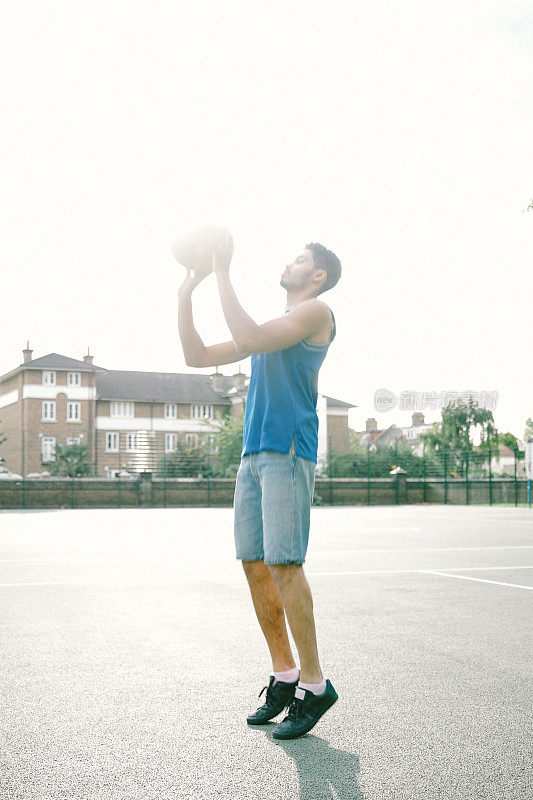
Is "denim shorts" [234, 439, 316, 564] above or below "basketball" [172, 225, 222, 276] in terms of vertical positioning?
below

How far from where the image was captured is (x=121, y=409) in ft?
228

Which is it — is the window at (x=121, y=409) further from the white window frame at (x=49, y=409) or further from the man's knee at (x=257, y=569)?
the man's knee at (x=257, y=569)

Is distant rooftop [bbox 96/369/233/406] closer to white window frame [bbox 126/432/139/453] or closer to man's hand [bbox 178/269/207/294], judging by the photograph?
white window frame [bbox 126/432/139/453]

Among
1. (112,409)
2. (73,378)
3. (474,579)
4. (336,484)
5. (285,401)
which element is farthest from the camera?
(112,409)

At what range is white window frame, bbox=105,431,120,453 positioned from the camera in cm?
6856

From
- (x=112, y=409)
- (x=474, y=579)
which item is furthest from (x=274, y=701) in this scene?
(x=112, y=409)

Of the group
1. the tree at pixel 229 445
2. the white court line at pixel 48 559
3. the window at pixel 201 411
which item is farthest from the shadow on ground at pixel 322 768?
the window at pixel 201 411

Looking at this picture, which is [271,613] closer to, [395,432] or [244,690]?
[244,690]

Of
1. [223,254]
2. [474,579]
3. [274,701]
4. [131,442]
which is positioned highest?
[223,254]

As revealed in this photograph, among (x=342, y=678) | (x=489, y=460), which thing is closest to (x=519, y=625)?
(x=342, y=678)

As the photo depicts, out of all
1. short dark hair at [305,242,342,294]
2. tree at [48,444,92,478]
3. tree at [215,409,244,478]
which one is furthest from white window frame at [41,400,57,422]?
short dark hair at [305,242,342,294]

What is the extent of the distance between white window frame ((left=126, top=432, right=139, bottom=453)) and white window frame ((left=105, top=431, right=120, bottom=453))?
2.67 ft

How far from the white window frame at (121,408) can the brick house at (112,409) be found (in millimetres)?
82

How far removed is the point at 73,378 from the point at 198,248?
64.7 m
